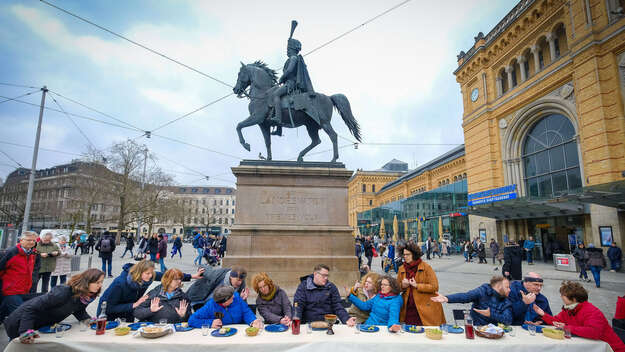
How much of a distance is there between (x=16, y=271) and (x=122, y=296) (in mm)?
2553

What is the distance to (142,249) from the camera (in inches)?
618

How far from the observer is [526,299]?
421 centimetres

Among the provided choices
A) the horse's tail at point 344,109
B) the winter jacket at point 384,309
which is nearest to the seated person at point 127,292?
the winter jacket at point 384,309

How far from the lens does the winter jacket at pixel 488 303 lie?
4.21 metres

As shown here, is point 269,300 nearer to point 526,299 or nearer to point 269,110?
point 526,299

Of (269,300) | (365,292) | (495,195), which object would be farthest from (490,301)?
(495,195)

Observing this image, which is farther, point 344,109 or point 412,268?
point 344,109

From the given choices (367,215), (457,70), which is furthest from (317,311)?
(367,215)

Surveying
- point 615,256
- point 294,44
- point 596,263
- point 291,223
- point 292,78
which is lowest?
point 615,256

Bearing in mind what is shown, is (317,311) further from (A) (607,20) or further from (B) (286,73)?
(A) (607,20)

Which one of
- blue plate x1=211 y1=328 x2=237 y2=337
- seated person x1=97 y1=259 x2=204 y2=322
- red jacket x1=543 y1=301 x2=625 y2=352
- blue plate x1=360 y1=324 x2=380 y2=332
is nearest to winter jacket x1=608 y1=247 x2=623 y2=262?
red jacket x1=543 y1=301 x2=625 y2=352

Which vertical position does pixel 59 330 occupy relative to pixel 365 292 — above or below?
below

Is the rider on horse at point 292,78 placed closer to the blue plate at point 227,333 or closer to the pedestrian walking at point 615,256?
the blue plate at point 227,333

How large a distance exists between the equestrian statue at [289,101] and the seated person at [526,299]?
626cm
